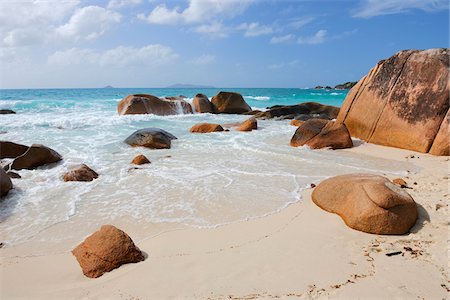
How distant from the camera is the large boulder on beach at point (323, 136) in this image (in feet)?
29.5

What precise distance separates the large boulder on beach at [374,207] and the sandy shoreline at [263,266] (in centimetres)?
10

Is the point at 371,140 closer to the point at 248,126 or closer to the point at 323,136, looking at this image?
the point at 323,136

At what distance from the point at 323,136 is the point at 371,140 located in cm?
140

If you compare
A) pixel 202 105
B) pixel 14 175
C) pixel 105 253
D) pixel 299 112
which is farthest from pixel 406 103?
pixel 202 105

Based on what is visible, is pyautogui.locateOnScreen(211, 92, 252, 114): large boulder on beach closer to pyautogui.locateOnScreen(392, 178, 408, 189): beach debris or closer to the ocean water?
the ocean water

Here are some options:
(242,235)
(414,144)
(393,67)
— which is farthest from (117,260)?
(393,67)

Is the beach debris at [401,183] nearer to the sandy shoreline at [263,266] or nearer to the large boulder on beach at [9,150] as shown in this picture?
the sandy shoreline at [263,266]

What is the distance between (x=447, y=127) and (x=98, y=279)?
7.89m

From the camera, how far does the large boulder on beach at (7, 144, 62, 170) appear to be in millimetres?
6824

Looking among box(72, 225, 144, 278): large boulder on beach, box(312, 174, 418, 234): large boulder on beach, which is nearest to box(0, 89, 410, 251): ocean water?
box(72, 225, 144, 278): large boulder on beach

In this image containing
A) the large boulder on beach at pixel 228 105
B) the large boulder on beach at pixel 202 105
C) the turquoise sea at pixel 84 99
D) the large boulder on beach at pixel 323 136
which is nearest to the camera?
the large boulder on beach at pixel 323 136

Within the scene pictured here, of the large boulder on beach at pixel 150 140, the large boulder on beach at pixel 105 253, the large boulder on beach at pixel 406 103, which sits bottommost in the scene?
the large boulder on beach at pixel 105 253

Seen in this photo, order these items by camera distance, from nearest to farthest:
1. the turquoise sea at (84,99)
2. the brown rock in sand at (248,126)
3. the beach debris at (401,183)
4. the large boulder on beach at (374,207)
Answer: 1. the large boulder on beach at (374,207)
2. the beach debris at (401,183)
3. the brown rock in sand at (248,126)
4. the turquoise sea at (84,99)

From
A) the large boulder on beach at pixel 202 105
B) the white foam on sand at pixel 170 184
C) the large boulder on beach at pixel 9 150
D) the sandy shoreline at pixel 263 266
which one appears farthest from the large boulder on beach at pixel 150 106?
the sandy shoreline at pixel 263 266
